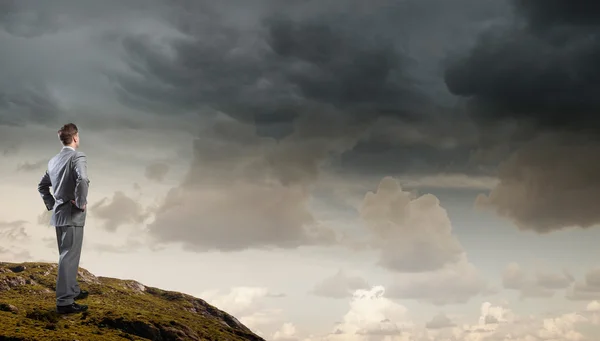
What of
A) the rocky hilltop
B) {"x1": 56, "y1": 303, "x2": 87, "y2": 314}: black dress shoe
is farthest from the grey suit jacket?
the rocky hilltop

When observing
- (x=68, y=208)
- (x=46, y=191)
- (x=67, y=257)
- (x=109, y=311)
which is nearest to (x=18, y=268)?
(x=109, y=311)

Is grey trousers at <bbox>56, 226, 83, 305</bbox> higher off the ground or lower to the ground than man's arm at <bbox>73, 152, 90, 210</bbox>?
lower

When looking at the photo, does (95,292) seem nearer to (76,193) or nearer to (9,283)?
(9,283)

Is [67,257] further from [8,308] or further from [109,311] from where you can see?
[109,311]

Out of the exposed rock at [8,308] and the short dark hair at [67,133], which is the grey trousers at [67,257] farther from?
the exposed rock at [8,308]

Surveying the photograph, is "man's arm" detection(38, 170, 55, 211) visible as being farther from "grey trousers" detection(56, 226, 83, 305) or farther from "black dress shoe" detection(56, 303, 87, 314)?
"black dress shoe" detection(56, 303, 87, 314)

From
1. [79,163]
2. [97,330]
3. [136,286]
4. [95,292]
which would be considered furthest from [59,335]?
[136,286]

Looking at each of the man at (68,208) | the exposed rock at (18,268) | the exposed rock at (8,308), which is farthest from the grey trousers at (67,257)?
the exposed rock at (18,268)
